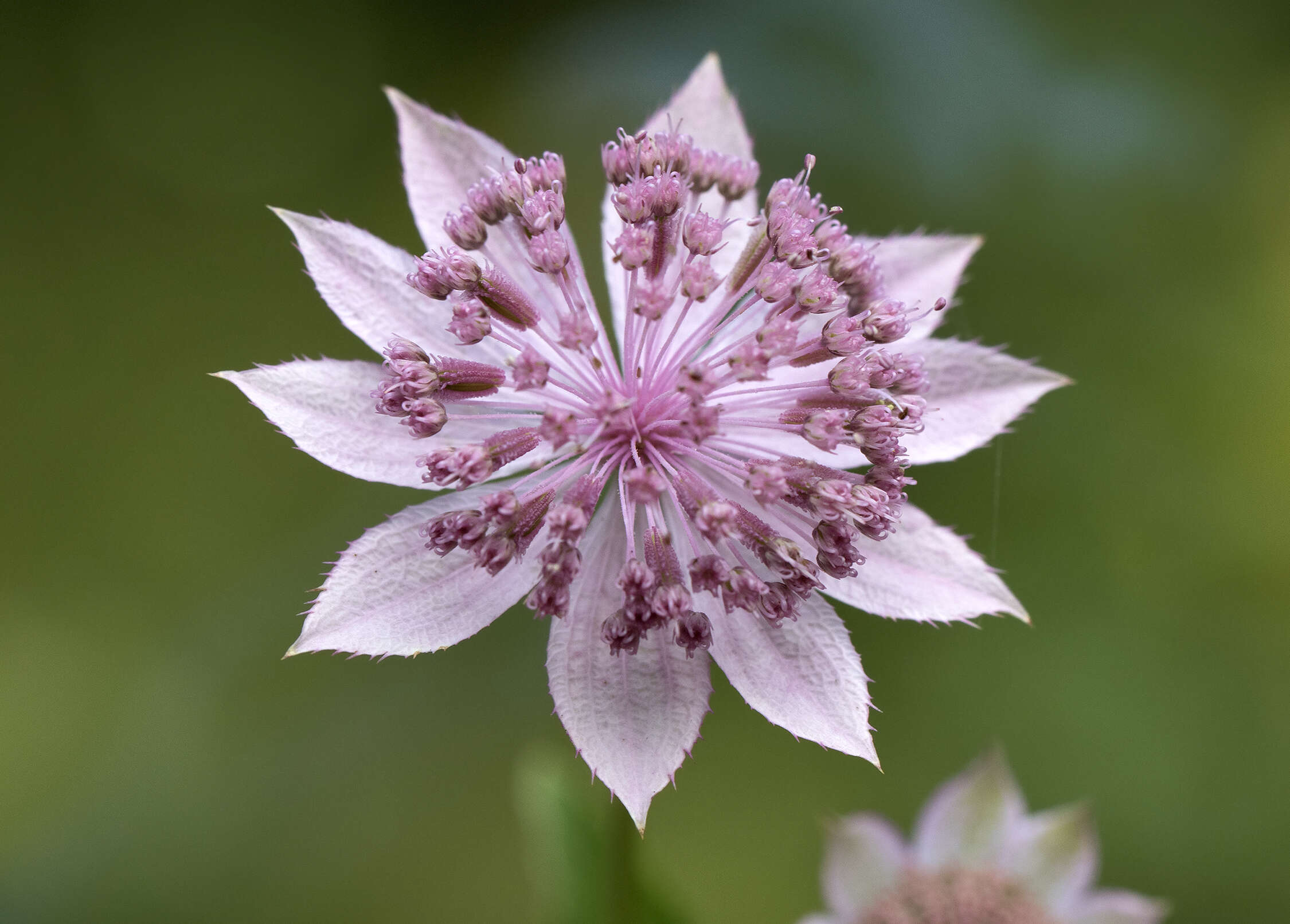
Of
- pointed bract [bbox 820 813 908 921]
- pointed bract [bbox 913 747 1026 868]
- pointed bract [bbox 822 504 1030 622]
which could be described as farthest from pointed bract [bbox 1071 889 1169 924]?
pointed bract [bbox 822 504 1030 622]

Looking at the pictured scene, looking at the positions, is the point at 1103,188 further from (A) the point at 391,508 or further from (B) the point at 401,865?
(B) the point at 401,865

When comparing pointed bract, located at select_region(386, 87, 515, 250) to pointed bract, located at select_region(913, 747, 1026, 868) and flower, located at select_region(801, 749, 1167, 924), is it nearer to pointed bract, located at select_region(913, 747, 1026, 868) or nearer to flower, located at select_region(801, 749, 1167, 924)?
flower, located at select_region(801, 749, 1167, 924)

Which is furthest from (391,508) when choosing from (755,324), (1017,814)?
(1017,814)

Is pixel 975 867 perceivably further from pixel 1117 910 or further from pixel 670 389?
pixel 670 389

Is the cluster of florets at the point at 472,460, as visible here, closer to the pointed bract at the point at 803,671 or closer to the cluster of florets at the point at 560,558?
the cluster of florets at the point at 560,558

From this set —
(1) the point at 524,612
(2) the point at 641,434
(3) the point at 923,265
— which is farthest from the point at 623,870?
(1) the point at 524,612

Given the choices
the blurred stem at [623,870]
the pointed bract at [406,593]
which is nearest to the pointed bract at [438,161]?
the pointed bract at [406,593]
